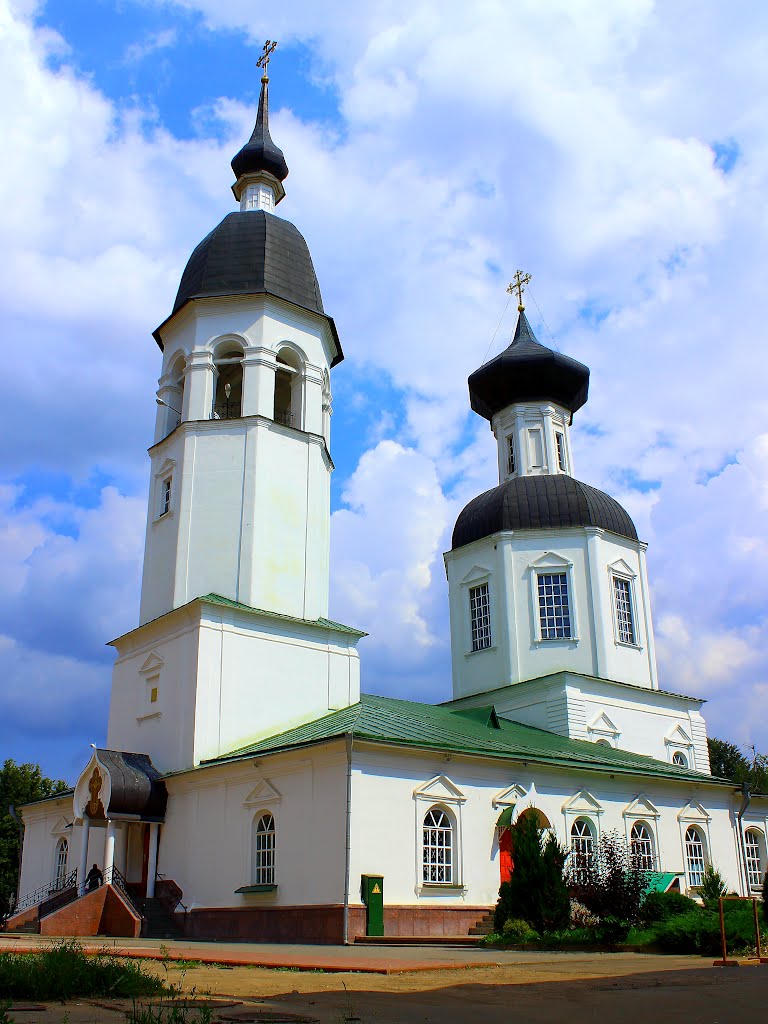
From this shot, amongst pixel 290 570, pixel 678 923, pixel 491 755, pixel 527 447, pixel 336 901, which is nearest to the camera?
pixel 678 923

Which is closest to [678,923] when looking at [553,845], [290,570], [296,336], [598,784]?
[553,845]

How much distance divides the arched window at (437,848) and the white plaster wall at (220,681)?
188 inches

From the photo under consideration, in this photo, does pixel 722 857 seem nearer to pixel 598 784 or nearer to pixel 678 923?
pixel 598 784

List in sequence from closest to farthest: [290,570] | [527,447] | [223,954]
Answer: [223,954], [290,570], [527,447]

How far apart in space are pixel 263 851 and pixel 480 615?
13.0m

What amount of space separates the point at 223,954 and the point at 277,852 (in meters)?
5.37

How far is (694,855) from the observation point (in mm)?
22844

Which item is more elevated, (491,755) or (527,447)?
(527,447)

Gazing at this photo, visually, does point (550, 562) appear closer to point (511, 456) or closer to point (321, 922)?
point (511, 456)

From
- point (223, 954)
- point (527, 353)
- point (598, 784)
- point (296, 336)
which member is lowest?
point (223, 954)

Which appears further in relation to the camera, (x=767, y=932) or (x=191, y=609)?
(x=191, y=609)

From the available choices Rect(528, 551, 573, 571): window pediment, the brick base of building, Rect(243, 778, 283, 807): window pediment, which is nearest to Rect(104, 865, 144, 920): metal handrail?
the brick base of building

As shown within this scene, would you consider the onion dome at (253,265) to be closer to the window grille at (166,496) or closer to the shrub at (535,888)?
the window grille at (166,496)

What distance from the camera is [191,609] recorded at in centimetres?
2084
